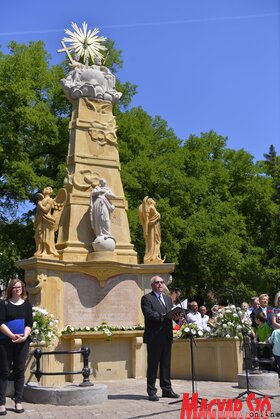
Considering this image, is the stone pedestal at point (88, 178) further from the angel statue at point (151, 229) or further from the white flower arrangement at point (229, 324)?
the white flower arrangement at point (229, 324)

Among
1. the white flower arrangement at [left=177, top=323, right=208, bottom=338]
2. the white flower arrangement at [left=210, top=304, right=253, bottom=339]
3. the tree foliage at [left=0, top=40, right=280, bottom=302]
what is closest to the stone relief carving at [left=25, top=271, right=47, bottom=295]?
the white flower arrangement at [left=177, top=323, right=208, bottom=338]

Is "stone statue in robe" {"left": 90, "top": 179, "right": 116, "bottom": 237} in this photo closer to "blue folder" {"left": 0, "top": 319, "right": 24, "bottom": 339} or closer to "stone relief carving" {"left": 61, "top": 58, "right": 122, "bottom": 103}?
"stone relief carving" {"left": 61, "top": 58, "right": 122, "bottom": 103}

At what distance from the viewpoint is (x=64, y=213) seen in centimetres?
1402

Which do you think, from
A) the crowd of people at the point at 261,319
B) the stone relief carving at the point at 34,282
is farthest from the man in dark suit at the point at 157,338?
the stone relief carving at the point at 34,282

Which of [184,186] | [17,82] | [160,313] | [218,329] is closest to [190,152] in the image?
[184,186]

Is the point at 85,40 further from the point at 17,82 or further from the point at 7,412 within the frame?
the point at 7,412

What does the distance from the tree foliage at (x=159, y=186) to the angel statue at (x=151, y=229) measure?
7.36 metres

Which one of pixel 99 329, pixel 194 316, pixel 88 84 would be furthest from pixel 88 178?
pixel 194 316

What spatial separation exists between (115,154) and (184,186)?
1014cm

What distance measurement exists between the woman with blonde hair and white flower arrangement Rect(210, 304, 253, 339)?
4.71 meters

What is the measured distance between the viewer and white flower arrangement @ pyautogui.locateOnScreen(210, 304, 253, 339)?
11.3 meters

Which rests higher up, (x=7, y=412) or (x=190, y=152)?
(x=190, y=152)

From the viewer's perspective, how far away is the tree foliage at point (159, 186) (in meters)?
22.7

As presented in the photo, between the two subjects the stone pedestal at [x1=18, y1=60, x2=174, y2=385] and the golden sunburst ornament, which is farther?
the golden sunburst ornament
